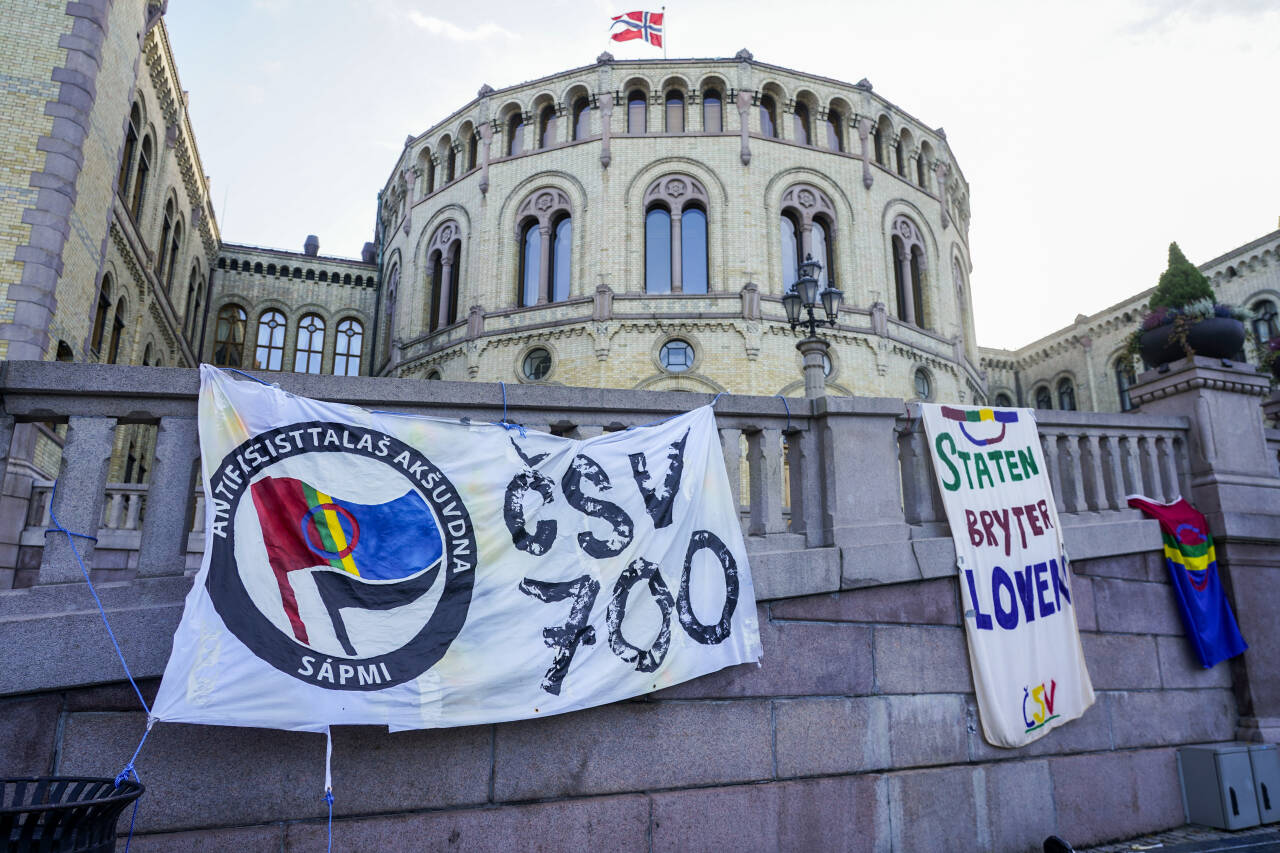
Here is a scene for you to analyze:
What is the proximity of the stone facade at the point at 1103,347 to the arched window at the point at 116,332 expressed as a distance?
2984cm

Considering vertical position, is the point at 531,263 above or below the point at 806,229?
below

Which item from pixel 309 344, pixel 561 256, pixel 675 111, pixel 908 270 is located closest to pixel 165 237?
pixel 309 344

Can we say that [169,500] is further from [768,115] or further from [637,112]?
[768,115]

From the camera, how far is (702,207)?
89.9 ft

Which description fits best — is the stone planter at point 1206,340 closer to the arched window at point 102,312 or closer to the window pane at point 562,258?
the arched window at point 102,312

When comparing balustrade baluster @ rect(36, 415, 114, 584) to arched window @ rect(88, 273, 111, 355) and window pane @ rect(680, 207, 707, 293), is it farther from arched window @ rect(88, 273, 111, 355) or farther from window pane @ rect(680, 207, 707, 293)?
window pane @ rect(680, 207, 707, 293)

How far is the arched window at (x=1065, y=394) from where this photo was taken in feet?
136

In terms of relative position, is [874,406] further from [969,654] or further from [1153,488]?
[1153,488]

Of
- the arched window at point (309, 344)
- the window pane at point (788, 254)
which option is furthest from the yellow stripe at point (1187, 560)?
the arched window at point (309, 344)

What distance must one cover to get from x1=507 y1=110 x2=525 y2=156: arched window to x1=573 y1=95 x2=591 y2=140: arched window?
77.4 inches

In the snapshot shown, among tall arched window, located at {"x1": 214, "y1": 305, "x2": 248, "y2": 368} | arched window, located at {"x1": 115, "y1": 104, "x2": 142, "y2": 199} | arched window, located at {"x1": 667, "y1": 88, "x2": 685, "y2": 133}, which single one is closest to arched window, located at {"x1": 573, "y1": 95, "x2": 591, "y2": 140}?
arched window, located at {"x1": 667, "y1": 88, "x2": 685, "y2": 133}

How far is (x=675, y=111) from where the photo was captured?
28.4 metres

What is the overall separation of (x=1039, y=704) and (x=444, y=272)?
26769 mm

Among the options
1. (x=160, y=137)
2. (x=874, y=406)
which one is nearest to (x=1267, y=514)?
(x=874, y=406)
